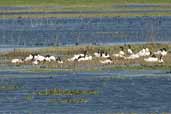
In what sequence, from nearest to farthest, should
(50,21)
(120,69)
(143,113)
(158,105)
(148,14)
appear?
(143,113) → (158,105) → (120,69) → (50,21) → (148,14)

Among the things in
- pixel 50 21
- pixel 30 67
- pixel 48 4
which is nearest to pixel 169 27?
pixel 50 21

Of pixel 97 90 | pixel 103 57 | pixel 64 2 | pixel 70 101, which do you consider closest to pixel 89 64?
pixel 103 57

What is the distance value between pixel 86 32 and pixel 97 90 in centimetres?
3284

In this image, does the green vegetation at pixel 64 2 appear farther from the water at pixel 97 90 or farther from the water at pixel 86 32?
the water at pixel 97 90

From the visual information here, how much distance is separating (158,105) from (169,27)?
40340mm

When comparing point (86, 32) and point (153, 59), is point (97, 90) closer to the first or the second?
point (153, 59)

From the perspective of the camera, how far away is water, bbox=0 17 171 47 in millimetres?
54281

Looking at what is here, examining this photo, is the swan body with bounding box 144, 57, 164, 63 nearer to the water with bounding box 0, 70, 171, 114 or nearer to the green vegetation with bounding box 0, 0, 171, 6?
the water with bounding box 0, 70, 171, 114

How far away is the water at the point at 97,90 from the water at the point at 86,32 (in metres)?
16.8

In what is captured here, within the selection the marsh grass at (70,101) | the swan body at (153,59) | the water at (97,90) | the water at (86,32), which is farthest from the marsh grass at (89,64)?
the marsh grass at (70,101)

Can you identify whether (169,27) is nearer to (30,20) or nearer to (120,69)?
(30,20)

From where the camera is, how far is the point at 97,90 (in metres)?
30.4

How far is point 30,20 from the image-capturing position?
83562 millimetres

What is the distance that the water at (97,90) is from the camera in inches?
1022
